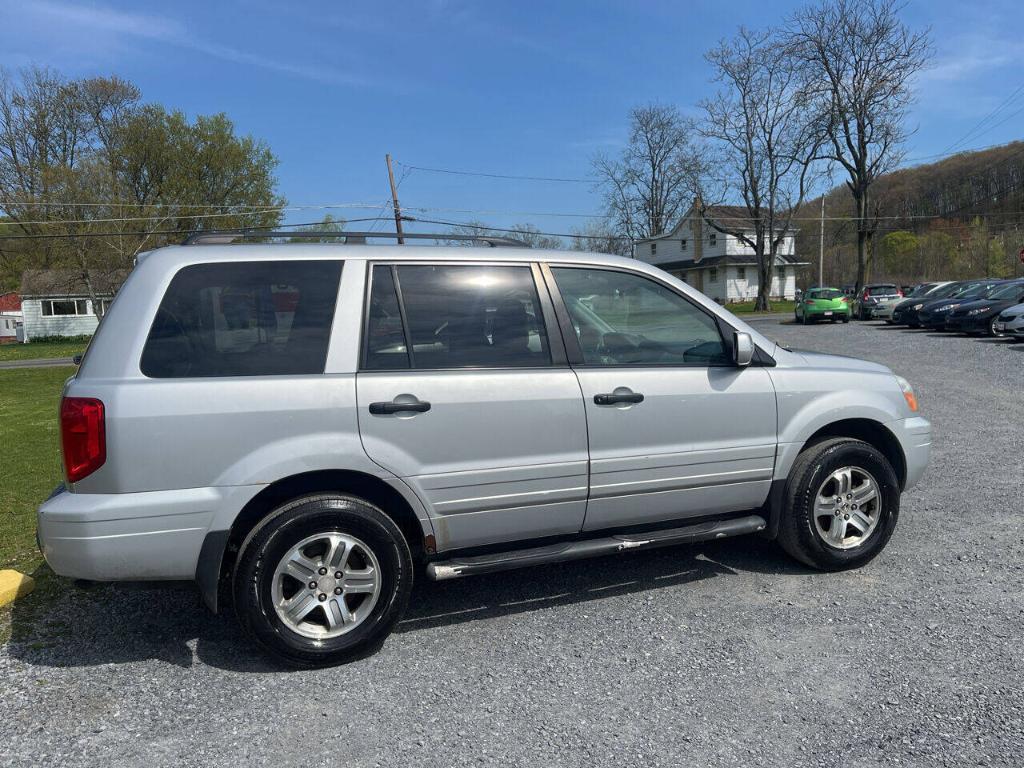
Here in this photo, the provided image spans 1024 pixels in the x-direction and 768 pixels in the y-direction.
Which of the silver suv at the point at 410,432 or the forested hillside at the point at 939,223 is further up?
the forested hillside at the point at 939,223

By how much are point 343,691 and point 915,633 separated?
2.67 meters

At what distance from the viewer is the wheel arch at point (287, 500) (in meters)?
3.23

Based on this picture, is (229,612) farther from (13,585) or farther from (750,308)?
(750,308)

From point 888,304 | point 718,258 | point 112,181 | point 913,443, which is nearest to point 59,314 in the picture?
point 112,181

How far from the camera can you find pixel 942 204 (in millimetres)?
64688

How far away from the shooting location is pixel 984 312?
21.0m

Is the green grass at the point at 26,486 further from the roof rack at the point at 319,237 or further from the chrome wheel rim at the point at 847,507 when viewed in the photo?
the chrome wheel rim at the point at 847,507

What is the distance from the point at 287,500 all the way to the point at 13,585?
1985mm

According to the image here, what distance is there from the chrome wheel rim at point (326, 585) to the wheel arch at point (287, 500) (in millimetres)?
231

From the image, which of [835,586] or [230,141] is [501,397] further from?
[230,141]

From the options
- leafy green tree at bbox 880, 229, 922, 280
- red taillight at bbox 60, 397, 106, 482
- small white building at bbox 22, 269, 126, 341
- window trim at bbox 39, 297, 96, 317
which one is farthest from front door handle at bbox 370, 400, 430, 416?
leafy green tree at bbox 880, 229, 922, 280

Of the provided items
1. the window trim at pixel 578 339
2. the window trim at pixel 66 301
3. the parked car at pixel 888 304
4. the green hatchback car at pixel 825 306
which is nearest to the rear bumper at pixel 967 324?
the parked car at pixel 888 304

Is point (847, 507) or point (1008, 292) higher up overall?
point (1008, 292)

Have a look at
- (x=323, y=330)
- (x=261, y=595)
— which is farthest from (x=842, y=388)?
(x=261, y=595)
